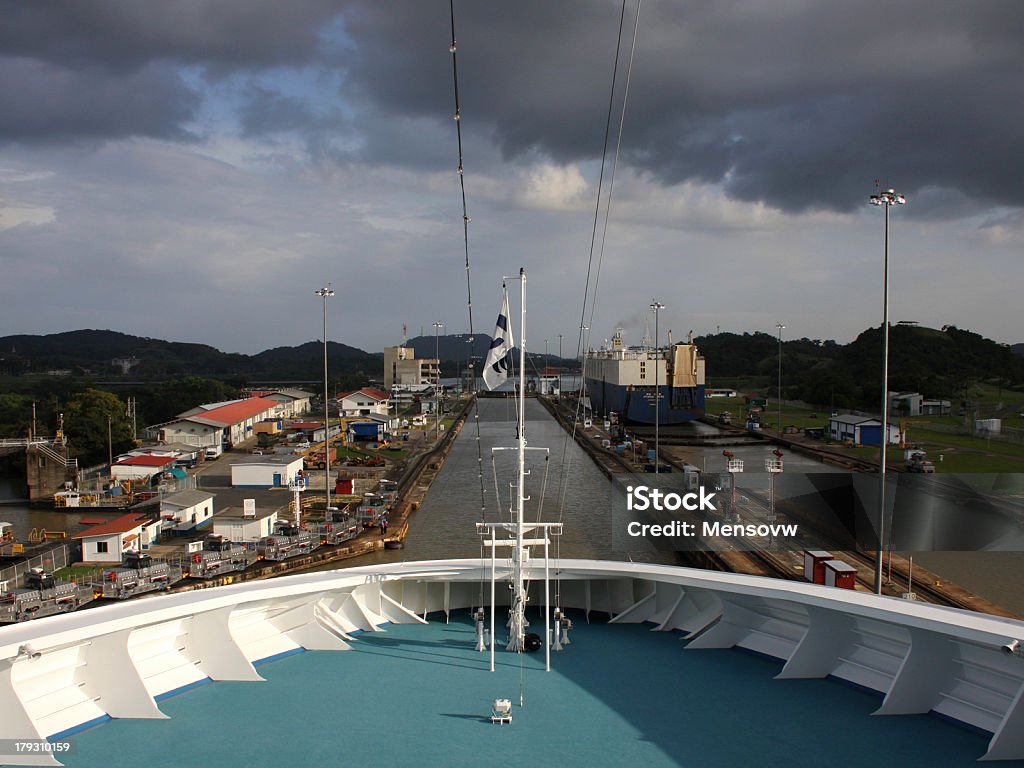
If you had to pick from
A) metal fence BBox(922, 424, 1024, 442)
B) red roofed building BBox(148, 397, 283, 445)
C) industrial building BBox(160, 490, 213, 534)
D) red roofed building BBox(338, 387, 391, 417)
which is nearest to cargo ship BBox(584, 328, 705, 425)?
metal fence BBox(922, 424, 1024, 442)

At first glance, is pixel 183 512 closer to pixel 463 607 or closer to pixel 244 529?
pixel 244 529

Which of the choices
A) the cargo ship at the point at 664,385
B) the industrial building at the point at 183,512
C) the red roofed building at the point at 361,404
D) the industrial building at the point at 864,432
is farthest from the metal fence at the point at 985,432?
the red roofed building at the point at 361,404

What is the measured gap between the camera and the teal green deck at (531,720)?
249 centimetres

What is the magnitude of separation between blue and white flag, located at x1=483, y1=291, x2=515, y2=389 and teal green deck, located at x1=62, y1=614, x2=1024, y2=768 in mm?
1415

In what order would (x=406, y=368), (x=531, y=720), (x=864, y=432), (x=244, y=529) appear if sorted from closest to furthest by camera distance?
(x=531, y=720) → (x=244, y=529) → (x=864, y=432) → (x=406, y=368)

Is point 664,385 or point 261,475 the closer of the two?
point 261,475

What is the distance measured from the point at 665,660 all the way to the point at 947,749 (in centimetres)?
116

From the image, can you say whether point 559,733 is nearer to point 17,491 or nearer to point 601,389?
point 17,491

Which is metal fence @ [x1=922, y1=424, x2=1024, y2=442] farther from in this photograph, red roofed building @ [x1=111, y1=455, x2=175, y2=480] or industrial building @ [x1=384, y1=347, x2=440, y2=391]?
industrial building @ [x1=384, y1=347, x2=440, y2=391]

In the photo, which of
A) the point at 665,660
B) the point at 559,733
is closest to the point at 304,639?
the point at 559,733

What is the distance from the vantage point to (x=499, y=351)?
381 cm

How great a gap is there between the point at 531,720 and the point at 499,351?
1.84 meters
